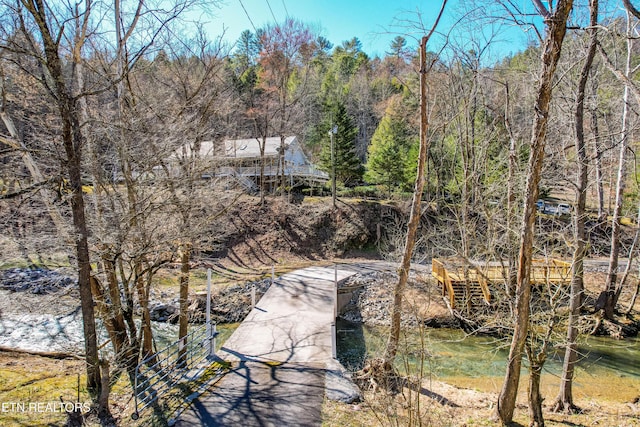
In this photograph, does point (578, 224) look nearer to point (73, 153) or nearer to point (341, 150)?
point (73, 153)

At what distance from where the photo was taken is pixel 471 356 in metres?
11.1

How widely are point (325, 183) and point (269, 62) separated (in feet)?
30.8

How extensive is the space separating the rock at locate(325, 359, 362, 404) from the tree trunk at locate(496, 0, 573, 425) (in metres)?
2.53

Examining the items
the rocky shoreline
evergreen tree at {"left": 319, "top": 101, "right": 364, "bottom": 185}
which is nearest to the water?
the rocky shoreline

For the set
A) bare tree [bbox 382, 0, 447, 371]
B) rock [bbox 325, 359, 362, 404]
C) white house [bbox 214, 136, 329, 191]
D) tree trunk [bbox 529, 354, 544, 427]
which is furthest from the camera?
white house [bbox 214, 136, 329, 191]

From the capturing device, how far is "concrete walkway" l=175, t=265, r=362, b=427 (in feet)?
19.1

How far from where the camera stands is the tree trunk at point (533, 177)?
16.2ft

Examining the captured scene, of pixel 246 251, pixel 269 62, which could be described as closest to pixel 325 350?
pixel 246 251

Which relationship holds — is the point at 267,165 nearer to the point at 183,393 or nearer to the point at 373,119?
the point at 373,119

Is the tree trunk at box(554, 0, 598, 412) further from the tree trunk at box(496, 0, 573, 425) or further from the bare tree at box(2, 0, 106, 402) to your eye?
the bare tree at box(2, 0, 106, 402)

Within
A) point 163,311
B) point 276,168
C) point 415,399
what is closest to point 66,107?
point 415,399

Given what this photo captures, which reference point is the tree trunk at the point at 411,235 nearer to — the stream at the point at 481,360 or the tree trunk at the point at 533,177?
the stream at the point at 481,360

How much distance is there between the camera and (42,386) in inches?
279

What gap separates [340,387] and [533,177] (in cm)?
497
